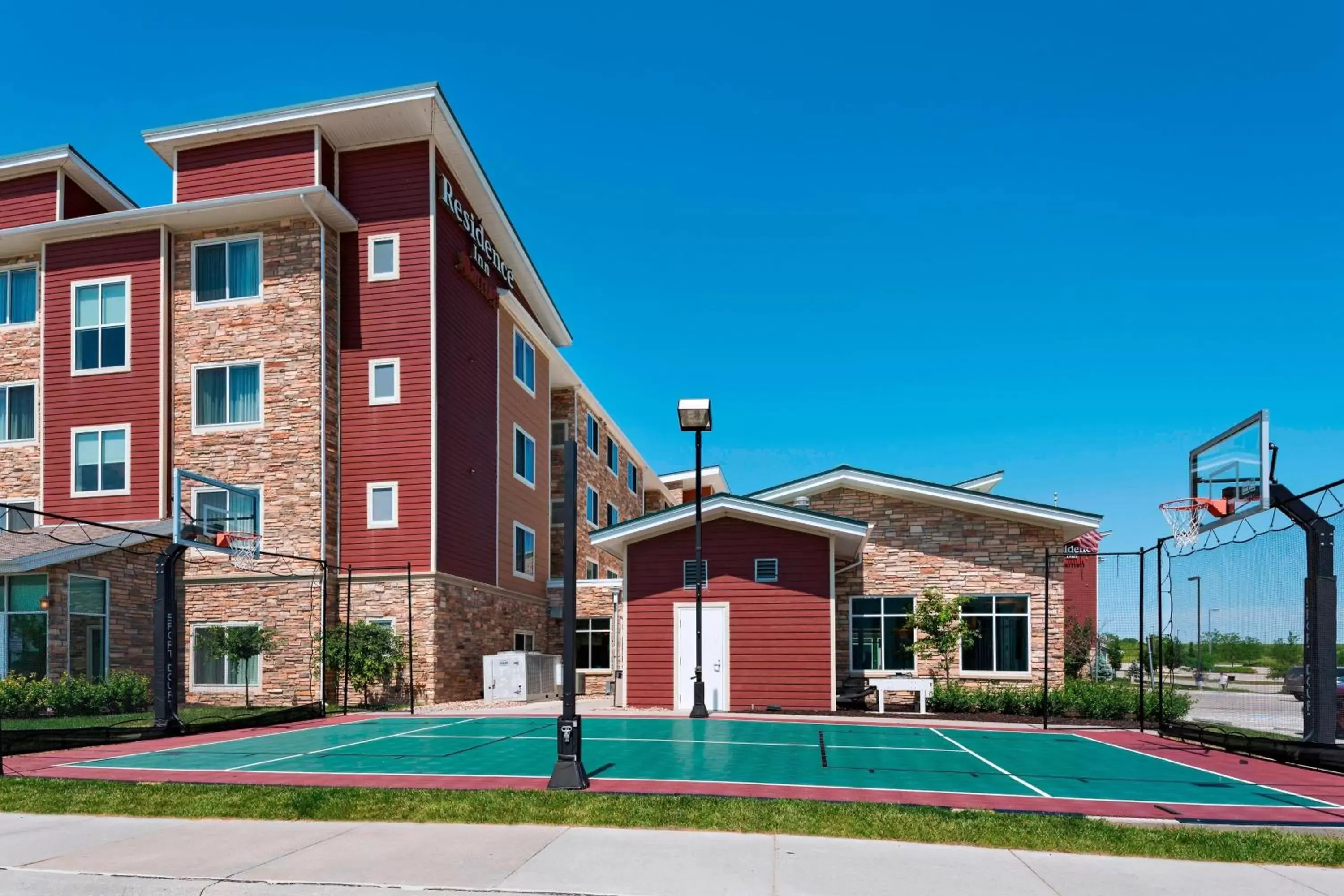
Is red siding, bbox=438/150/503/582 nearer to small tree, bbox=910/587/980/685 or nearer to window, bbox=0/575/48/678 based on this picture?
window, bbox=0/575/48/678

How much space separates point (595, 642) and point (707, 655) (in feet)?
39.7

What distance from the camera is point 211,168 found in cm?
2716

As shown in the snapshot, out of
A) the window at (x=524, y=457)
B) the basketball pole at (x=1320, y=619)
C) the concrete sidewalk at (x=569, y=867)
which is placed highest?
the window at (x=524, y=457)

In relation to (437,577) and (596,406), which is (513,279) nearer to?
(596,406)

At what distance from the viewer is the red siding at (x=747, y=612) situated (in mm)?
21703

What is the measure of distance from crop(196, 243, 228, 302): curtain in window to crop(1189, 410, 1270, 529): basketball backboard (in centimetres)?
2341

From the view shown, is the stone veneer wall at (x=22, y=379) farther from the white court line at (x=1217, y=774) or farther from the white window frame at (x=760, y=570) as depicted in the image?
the white court line at (x=1217, y=774)

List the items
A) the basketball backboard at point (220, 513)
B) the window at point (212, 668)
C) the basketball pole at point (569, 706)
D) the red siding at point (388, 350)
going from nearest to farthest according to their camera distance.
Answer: the basketball pole at point (569, 706)
the basketball backboard at point (220, 513)
the window at point (212, 668)
the red siding at point (388, 350)

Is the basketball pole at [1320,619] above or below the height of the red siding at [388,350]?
below

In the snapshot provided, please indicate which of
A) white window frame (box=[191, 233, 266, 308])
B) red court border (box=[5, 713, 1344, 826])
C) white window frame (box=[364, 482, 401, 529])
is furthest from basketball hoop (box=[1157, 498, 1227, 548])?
white window frame (box=[191, 233, 266, 308])

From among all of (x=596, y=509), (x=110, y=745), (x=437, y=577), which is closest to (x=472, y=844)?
(x=110, y=745)

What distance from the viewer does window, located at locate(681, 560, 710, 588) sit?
2209cm

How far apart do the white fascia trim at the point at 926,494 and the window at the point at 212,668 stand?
13693 mm

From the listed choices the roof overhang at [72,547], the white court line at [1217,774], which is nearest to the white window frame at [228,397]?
the roof overhang at [72,547]
